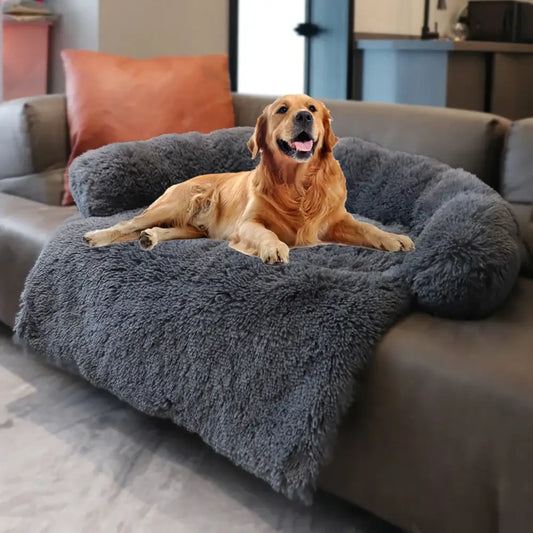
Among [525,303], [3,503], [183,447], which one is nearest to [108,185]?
[183,447]

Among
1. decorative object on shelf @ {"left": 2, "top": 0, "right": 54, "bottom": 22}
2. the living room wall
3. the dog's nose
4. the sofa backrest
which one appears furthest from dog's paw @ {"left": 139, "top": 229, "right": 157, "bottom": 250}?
decorative object on shelf @ {"left": 2, "top": 0, "right": 54, "bottom": 22}

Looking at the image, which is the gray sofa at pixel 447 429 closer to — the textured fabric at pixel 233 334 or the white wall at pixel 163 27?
the textured fabric at pixel 233 334

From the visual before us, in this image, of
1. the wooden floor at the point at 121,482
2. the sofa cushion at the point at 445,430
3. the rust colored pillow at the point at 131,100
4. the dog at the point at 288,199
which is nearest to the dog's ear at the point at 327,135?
the dog at the point at 288,199

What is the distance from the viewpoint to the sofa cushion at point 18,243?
163 cm

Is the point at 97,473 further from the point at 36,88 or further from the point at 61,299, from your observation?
the point at 36,88

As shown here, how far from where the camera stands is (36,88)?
7.92ft

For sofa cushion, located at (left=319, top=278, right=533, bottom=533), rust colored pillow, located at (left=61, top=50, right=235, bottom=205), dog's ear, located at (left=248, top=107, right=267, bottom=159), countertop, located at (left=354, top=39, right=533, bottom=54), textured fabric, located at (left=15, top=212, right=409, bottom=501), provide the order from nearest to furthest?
1. sofa cushion, located at (left=319, top=278, right=533, bottom=533)
2. textured fabric, located at (left=15, top=212, right=409, bottom=501)
3. dog's ear, located at (left=248, top=107, right=267, bottom=159)
4. rust colored pillow, located at (left=61, top=50, right=235, bottom=205)
5. countertop, located at (left=354, top=39, right=533, bottom=54)

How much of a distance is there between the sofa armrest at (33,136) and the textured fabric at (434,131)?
2.27 feet

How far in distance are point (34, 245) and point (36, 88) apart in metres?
0.97

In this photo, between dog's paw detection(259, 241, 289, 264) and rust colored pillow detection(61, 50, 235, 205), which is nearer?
dog's paw detection(259, 241, 289, 264)

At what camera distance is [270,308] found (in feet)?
3.75

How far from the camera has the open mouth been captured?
124 centimetres

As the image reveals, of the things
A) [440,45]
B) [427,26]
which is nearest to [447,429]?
[440,45]

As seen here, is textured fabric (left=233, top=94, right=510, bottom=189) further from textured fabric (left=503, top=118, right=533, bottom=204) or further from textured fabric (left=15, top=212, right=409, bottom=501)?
textured fabric (left=15, top=212, right=409, bottom=501)
